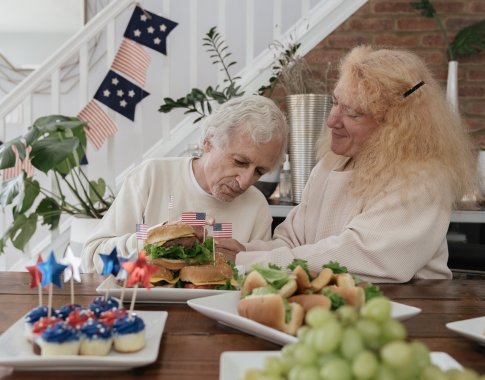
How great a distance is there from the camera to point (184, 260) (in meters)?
1.37

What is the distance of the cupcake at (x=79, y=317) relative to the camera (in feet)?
2.74

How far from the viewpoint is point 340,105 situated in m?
1.99

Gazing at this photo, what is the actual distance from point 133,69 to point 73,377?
2.83 meters

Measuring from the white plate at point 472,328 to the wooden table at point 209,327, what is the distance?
22 mm

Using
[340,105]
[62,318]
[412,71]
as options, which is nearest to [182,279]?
[62,318]

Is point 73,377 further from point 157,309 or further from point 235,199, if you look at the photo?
point 235,199

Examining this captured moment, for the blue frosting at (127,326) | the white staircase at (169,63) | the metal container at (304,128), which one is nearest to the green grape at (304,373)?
the blue frosting at (127,326)

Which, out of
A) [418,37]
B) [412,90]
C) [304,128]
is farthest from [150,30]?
[412,90]

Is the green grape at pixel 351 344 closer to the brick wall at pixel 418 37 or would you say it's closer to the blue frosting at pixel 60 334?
the blue frosting at pixel 60 334

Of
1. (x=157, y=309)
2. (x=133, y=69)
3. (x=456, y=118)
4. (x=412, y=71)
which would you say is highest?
(x=133, y=69)

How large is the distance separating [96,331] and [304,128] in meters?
2.14

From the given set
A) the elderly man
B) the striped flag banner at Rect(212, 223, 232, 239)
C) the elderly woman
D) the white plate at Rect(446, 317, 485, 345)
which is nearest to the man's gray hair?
the elderly man

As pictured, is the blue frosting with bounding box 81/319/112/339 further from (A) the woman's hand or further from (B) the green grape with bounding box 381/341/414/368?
(A) the woman's hand

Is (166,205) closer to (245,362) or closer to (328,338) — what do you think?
(245,362)
